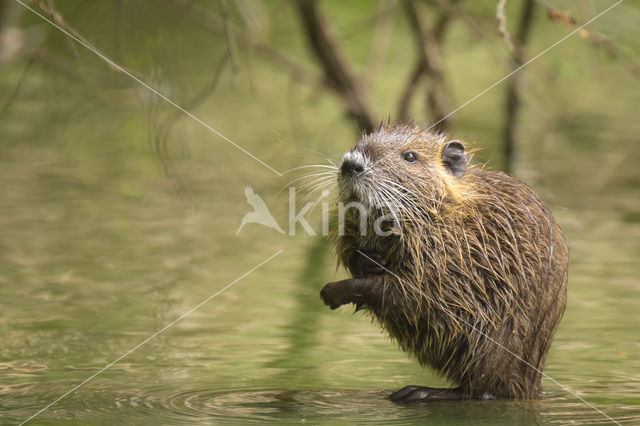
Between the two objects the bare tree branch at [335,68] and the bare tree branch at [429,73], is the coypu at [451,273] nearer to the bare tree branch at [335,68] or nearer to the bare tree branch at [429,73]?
the bare tree branch at [429,73]

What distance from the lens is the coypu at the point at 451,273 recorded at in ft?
12.5

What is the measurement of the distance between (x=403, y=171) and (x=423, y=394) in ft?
2.60

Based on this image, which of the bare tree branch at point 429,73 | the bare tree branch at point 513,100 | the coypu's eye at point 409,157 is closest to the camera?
the coypu's eye at point 409,157

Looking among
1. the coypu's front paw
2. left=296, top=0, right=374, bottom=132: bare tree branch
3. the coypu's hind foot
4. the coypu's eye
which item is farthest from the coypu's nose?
left=296, top=0, right=374, bottom=132: bare tree branch

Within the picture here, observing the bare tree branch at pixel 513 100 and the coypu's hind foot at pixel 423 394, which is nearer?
the coypu's hind foot at pixel 423 394

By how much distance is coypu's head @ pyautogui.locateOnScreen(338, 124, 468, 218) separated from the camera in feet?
12.5

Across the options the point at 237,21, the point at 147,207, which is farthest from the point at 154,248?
the point at 237,21

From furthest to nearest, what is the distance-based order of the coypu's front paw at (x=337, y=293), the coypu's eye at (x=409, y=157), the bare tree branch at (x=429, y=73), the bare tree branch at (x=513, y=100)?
the bare tree branch at (x=513, y=100) < the bare tree branch at (x=429, y=73) < the coypu's eye at (x=409, y=157) < the coypu's front paw at (x=337, y=293)

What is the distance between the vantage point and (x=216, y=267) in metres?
5.90

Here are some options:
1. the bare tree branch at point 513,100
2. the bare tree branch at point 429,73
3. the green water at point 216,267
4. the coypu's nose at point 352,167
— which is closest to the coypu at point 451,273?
the coypu's nose at point 352,167

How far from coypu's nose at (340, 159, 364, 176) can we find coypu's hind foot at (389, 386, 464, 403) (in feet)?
2.58

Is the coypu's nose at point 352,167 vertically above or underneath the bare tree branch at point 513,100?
underneath

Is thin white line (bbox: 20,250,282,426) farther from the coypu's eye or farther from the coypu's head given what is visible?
the coypu's eye

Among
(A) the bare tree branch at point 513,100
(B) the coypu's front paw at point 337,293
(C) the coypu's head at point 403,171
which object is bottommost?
(B) the coypu's front paw at point 337,293
